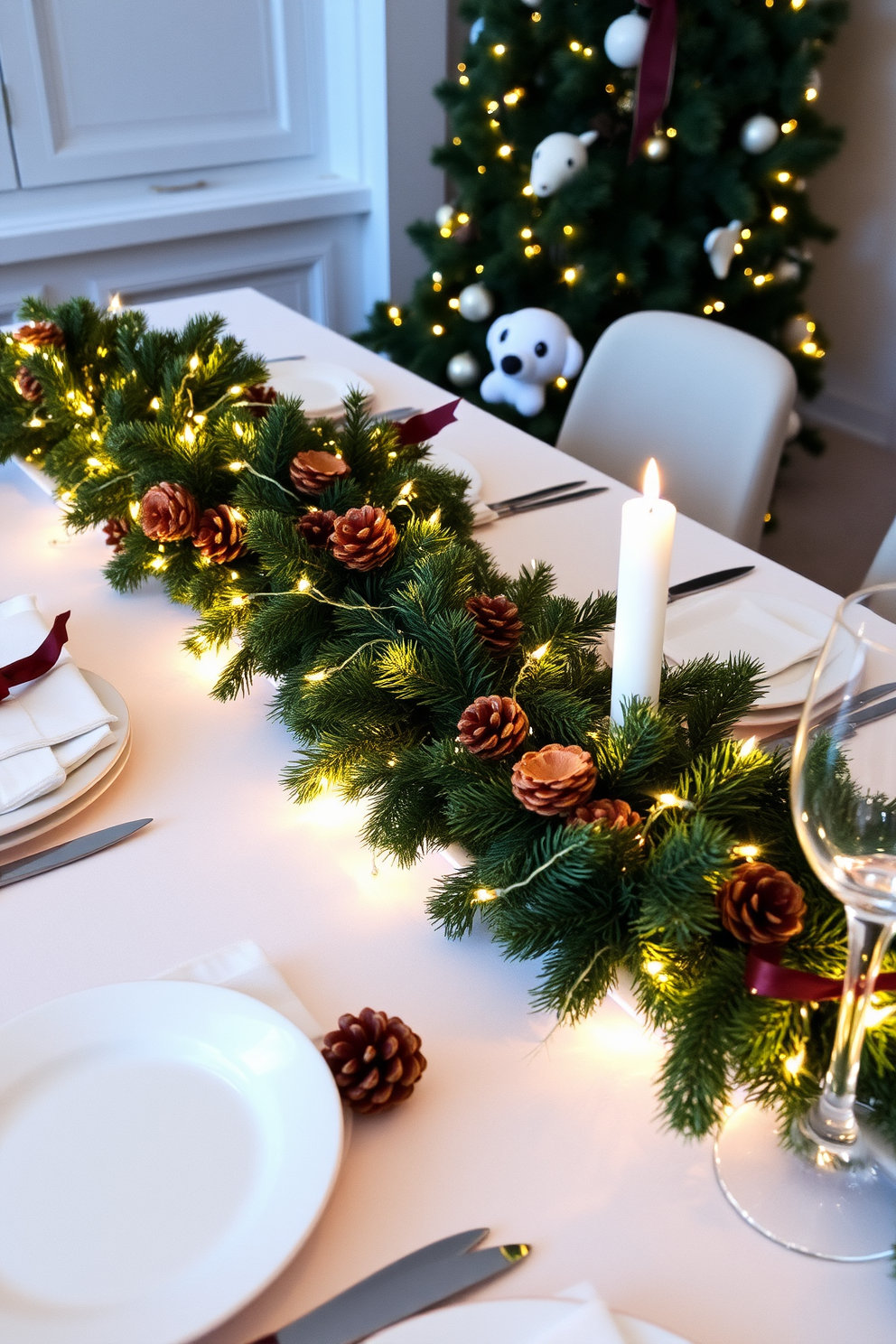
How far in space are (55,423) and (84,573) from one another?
8.7 inches

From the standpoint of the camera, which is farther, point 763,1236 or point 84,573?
point 84,573

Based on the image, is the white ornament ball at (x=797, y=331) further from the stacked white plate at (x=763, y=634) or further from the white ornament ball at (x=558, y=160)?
the stacked white plate at (x=763, y=634)

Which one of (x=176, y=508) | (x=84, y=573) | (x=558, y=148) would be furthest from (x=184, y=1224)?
(x=558, y=148)

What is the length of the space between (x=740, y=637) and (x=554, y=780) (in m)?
0.39

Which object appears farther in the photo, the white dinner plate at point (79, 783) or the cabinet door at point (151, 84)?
the cabinet door at point (151, 84)

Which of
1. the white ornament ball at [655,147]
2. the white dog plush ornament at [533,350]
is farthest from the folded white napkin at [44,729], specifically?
the white ornament ball at [655,147]

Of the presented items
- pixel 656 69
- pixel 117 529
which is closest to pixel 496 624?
pixel 117 529

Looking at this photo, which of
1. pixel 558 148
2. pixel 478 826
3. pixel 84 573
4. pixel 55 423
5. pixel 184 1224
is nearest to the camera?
pixel 184 1224

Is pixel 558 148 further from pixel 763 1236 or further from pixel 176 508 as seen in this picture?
pixel 763 1236

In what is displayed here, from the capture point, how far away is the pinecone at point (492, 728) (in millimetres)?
640

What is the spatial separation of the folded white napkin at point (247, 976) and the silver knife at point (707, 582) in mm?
521

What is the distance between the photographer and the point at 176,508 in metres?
0.93

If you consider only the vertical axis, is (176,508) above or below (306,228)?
above

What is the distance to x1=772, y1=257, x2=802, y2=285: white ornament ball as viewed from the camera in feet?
8.59
